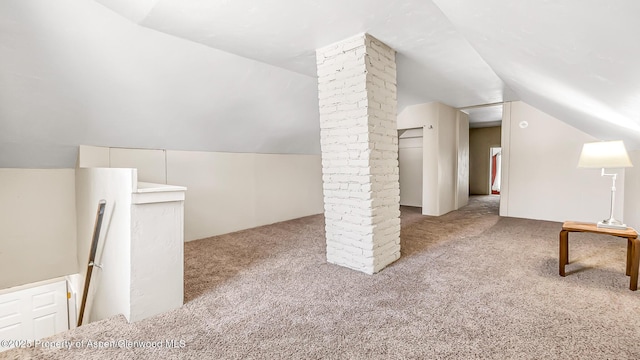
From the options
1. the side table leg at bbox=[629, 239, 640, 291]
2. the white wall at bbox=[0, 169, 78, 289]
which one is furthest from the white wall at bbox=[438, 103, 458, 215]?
the white wall at bbox=[0, 169, 78, 289]

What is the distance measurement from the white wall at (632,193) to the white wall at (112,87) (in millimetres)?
4997

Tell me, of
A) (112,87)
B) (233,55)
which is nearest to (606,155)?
(233,55)

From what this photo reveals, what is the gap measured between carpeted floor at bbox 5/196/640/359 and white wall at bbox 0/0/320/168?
1.95m

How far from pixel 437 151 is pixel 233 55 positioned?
4595 millimetres

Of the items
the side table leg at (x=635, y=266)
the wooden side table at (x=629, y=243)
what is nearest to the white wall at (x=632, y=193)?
the wooden side table at (x=629, y=243)

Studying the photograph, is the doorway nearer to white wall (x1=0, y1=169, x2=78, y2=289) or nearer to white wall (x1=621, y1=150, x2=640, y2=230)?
white wall (x1=621, y1=150, x2=640, y2=230)

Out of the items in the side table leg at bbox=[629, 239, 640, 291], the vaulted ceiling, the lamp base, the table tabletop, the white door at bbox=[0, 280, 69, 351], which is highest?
the vaulted ceiling

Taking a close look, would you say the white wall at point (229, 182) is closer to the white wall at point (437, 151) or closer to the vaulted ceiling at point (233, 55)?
the vaulted ceiling at point (233, 55)

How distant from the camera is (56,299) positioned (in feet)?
15.1

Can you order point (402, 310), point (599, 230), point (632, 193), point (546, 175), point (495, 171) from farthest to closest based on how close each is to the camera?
point (495, 171)
point (546, 175)
point (632, 193)
point (599, 230)
point (402, 310)

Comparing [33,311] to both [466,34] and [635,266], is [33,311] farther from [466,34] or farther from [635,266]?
[635,266]

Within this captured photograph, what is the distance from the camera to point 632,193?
420 centimetres

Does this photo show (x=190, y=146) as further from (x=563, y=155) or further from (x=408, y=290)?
(x=563, y=155)

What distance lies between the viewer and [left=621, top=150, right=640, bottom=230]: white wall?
400cm
